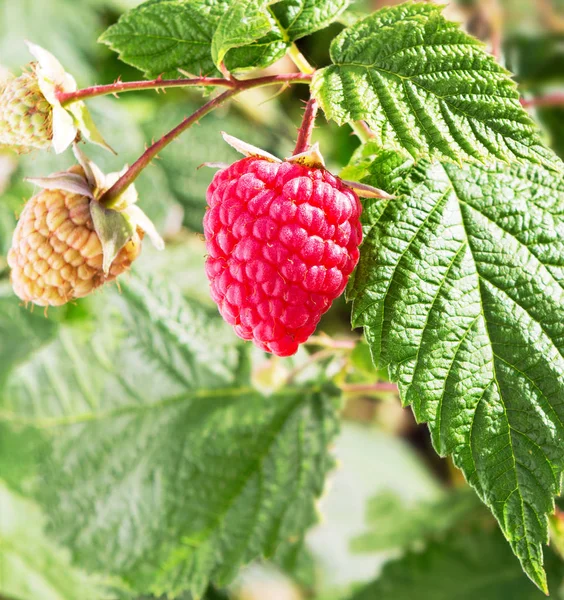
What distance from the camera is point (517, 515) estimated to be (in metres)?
0.72

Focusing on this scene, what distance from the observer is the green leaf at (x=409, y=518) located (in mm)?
1680

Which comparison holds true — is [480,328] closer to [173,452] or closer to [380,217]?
[380,217]

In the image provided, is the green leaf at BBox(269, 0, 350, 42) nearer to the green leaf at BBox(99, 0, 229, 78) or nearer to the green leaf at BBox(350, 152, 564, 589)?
the green leaf at BBox(99, 0, 229, 78)

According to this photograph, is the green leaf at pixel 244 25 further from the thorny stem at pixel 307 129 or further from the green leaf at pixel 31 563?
the green leaf at pixel 31 563

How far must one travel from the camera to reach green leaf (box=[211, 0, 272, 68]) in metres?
0.71

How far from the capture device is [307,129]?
754mm

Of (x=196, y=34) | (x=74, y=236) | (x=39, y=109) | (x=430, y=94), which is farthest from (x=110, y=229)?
(x=430, y=94)

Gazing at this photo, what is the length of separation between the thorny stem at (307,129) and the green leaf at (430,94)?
3 centimetres

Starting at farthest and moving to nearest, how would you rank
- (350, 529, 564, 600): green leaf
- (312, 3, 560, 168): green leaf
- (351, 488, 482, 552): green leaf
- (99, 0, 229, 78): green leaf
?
(351, 488, 482, 552): green leaf < (350, 529, 564, 600): green leaf < (99, 0, 229, 78): green leaf < (312, 3, 560, 168): green leaf

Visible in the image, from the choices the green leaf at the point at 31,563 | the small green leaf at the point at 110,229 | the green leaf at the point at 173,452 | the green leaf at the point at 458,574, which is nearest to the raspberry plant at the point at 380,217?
the small green leaf at the point at 110,229

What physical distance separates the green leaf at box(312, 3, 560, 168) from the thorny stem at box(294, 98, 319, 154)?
0.03 metres

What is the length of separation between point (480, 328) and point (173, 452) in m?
0.72

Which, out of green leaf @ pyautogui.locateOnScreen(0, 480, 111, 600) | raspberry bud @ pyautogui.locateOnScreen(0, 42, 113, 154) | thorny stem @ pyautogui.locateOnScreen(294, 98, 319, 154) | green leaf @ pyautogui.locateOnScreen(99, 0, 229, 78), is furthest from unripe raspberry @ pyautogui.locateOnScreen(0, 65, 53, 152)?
green leaf @ pyautogui.locateOnScreen(0, 480, 111, 600)

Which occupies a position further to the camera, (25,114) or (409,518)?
(409,518)
